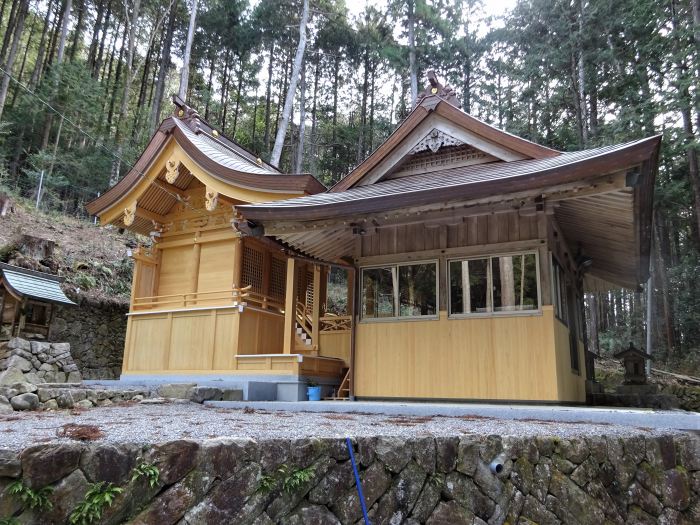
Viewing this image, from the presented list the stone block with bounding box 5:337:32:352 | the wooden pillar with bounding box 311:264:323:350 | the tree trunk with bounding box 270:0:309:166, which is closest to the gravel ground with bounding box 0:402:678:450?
the wooden pillar with bounding box 311:264:323:350

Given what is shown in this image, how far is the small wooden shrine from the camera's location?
8891mm

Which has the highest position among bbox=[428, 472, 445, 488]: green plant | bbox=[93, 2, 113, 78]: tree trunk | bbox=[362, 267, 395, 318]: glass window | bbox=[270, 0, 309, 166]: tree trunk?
bbox=[93, 2, 113, 78]: tree trunk

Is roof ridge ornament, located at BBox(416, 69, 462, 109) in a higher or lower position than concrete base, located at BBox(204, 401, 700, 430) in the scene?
higher

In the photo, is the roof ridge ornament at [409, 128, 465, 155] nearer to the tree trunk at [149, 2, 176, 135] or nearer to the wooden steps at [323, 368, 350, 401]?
the wooden steps at [323, 368, 350, 401]

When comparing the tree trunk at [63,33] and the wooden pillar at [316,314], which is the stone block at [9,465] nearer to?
the wooden pillar at [316,314]

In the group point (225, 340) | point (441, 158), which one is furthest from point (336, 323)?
point (441, 158)

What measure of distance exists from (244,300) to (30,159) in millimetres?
15715

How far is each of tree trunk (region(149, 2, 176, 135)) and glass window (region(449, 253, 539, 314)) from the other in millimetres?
20697

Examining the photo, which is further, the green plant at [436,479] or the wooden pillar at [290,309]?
the wooden pillar at [290,309]

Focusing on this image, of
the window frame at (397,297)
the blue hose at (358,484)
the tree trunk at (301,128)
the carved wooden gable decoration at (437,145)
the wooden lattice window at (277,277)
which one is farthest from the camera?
the tree trunk at (301,128)

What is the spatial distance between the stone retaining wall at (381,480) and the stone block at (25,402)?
4694 mm

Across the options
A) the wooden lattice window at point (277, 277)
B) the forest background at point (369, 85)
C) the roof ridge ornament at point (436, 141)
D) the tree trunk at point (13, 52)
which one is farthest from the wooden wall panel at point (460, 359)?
the tree trunk at point (13, 52)

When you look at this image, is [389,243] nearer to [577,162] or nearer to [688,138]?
[577,162]

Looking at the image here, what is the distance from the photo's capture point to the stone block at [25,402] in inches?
239
